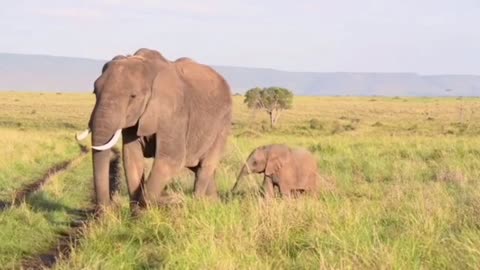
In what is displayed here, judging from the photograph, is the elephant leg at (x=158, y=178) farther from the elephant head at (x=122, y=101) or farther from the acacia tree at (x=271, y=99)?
the acacia tree at (x=271, y=99)

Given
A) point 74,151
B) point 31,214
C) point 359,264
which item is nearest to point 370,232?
point 359,264

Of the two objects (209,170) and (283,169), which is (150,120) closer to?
(209,170)

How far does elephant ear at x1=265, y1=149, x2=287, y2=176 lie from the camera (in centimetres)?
1259

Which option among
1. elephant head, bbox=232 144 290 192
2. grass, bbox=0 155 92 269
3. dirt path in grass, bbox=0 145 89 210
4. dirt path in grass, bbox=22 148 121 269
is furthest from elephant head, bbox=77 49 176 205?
elephant head, bbox=232 144 290 192

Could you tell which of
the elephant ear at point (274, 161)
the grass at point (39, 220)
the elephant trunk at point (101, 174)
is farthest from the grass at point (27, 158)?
the elephant ear at point (274, 161)

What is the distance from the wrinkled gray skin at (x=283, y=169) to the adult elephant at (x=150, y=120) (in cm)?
306

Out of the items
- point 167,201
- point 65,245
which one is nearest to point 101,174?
point 167,201

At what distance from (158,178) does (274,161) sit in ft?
15.4

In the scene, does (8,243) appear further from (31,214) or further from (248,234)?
(248,234)

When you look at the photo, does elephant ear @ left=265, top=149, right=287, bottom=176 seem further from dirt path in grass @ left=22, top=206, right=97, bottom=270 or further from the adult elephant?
dirt path in grass @ left=22, top=206, right=97, bottom=270

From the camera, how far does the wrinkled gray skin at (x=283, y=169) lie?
1262cm

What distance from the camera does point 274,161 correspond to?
12695mm

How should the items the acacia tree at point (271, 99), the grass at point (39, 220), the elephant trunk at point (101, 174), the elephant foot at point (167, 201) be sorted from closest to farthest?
the grass at point (39, 220)
the elephant foot at point (167, 201)
the elephant trunk at point (101, 174)
the acacia tree at point (271, 99)

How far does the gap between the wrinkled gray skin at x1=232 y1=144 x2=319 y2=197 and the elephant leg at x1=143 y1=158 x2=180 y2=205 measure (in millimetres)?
4205
